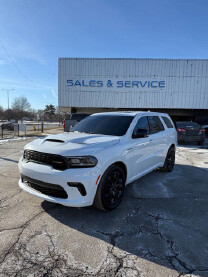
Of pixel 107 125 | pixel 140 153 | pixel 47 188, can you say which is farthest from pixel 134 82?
pixel 47 188

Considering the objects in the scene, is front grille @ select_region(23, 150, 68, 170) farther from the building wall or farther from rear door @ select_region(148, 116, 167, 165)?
the building wall

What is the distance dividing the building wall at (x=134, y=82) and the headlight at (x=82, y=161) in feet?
59.4

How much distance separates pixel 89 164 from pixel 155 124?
2.68 meters

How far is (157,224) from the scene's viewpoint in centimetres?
279

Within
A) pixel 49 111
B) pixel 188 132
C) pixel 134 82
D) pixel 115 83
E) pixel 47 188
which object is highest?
pixel 49 111

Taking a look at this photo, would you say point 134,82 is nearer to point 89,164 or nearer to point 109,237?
point 89,164

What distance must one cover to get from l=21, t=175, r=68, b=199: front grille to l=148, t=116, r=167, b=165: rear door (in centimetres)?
250

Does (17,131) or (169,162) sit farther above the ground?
(17,131)

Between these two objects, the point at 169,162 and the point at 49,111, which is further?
the point at 49,111

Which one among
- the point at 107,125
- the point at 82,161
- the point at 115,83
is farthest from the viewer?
the point at 115,83

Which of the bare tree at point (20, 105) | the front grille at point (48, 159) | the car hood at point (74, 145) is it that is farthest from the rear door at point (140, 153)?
the bare tree at point (20, 105)

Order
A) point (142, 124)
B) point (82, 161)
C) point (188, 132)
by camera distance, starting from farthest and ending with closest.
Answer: point (188, 132), point (142, 124), point (82, 161)

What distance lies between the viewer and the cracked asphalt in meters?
1.97

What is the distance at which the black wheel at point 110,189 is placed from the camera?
2830 mm
